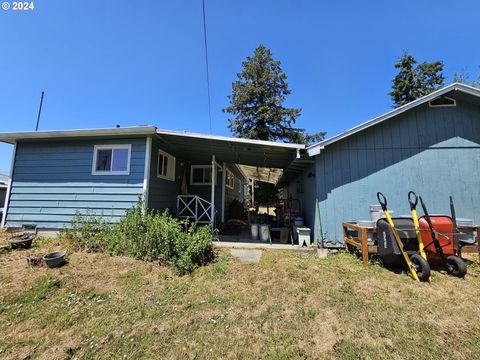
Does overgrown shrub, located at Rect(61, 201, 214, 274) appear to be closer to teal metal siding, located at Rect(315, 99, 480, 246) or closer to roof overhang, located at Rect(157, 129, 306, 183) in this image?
roof overhang, located at Rect(157, 129, 306, 183)

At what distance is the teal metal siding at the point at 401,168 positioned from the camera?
6.05 meters

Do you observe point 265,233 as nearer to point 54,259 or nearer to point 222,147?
point 222,147

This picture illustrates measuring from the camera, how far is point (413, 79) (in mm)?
22719

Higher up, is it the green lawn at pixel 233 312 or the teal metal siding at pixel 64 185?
the teal metal siding at pixel 64 185

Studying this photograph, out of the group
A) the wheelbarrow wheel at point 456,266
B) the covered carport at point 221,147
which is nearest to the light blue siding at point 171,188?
the covered carport at point 221,147

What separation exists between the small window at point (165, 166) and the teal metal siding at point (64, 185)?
3.17ft

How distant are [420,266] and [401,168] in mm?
3107

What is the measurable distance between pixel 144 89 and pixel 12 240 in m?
7.39

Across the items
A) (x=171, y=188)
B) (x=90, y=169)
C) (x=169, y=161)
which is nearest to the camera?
(x=90, y=169)

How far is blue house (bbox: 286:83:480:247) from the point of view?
604cm

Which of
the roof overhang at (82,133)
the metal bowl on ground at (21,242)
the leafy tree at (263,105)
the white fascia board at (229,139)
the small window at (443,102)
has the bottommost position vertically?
the metal bowl on ground at (21,242)

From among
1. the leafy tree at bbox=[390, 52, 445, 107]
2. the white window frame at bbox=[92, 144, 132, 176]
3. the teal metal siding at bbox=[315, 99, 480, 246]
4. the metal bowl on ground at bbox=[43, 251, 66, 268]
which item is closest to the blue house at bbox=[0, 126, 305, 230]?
the white window frame at bbox=[92, 144, 132, 176]

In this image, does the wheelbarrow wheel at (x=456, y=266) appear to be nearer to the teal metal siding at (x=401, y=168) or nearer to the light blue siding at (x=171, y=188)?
the teal metal siding at (x=401, y=168)

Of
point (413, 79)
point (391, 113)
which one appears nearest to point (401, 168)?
point (391, 113)
